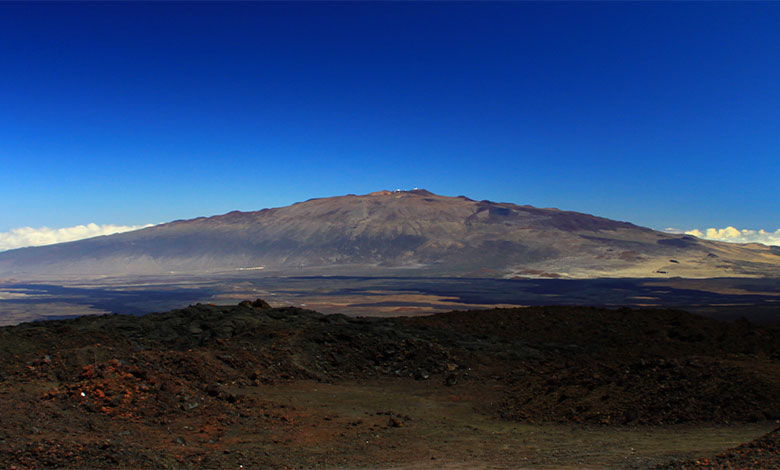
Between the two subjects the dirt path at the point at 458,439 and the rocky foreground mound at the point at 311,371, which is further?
the rocky foreground mound at the point at 311,371

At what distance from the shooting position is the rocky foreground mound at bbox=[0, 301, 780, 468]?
9531mm

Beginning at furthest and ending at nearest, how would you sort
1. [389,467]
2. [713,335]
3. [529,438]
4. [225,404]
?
A: [713,335] < [225,404] < [529,438] < [389,467]

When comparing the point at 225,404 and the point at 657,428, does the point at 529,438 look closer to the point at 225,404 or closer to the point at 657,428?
the point at 657,428

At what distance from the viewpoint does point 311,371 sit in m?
16.6

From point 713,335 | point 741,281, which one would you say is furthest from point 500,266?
point 713,335

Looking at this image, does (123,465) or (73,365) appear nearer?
(123,465)

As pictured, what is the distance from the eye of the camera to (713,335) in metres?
21.8

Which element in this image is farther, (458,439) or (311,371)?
(311,371)

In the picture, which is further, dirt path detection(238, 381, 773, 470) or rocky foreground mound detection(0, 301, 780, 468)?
rocky foreground mound detection(0, 301, 780, 468)

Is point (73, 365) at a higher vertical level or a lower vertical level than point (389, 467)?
higher

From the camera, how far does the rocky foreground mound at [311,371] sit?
375 inches

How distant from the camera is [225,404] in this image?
468 inches

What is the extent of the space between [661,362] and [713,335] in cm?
1068

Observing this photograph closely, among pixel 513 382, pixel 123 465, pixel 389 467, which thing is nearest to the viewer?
pixel 123 465
